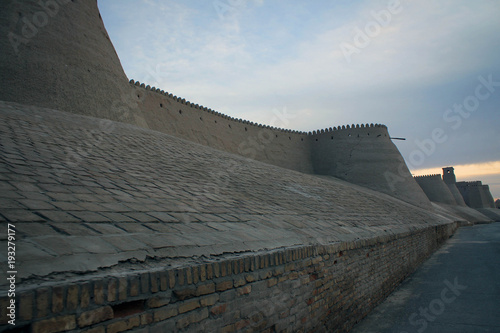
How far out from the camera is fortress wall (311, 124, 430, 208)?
83.4 ft

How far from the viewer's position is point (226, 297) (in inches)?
117

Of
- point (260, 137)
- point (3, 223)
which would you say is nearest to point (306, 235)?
point (3, 223)

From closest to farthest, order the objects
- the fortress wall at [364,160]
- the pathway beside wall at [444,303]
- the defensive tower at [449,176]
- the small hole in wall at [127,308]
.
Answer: the small hole in wall at [127,308], the pathway beside wall at [444,303], the fortress wall at [364,160], the defensive tower at [449,176]

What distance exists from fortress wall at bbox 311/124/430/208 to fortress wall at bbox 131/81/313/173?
1.15 meters

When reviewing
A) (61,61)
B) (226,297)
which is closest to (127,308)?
(226,297)

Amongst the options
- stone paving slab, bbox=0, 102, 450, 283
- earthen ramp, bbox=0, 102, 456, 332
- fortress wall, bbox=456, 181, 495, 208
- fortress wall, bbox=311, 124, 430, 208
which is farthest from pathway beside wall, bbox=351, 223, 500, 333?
fortress wall, bbox=456, 181, 495, 208

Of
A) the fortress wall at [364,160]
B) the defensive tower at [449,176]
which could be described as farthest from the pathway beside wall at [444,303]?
the defensive tower at [449,176]

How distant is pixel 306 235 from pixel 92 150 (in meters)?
3.51

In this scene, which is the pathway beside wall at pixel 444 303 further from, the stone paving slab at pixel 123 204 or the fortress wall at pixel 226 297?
the stone paving slab at pixel 123 204

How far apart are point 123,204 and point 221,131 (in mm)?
16234

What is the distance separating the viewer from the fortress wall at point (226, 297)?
1926mm

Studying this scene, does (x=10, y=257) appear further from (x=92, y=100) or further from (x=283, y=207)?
(x=92, y=100)

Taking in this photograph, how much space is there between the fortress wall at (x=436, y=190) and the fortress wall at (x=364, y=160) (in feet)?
41.9

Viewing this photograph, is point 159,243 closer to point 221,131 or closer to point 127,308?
point 127,308
